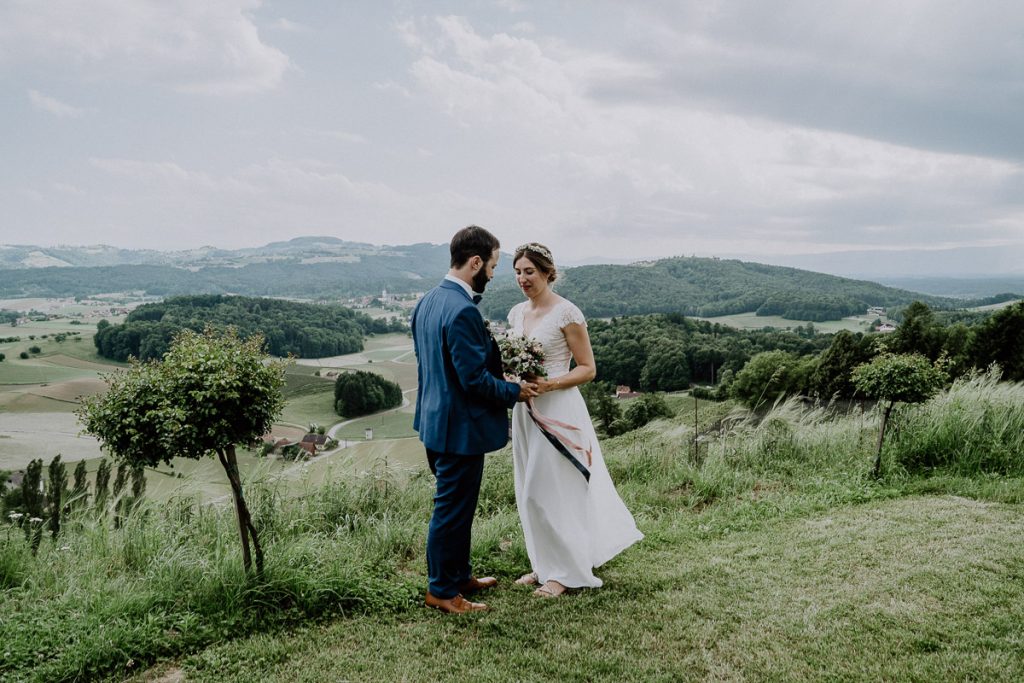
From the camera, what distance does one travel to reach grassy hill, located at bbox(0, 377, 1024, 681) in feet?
10.2

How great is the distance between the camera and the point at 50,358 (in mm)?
66125

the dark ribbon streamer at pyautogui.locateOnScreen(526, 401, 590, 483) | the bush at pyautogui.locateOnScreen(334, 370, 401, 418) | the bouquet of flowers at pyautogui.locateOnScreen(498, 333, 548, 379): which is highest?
the bouquet of flowers at pyautogui.locateOnScreen(498, 333, 548, 379)

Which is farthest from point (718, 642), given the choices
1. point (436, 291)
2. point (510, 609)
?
point (436, 291)

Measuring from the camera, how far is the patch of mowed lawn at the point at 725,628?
121 inches

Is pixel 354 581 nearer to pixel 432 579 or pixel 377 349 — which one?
pixel 432 579

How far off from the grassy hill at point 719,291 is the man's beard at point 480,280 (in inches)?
3108

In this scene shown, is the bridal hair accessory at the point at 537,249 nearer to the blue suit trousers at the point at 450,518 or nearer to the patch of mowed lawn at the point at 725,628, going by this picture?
the blue suit trousers at the point at 450,518

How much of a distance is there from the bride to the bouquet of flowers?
0.48 ft

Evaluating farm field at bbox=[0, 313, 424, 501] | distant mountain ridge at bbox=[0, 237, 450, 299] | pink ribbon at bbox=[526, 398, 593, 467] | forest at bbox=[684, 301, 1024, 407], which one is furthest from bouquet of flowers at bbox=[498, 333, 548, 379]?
distant mountain ridge at bbox=[0, 237, 450, 299]

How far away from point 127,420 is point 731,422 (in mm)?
8628

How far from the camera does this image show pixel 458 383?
143 inches

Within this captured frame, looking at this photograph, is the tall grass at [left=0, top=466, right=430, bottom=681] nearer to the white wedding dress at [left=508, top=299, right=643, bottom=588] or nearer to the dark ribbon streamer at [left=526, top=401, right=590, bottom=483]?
the white wedding dress at [left=508, top=299, right=643, bottom=588]

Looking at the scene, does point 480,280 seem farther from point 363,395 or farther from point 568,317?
point 363,395

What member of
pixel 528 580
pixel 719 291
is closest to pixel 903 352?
pixel 528 580
